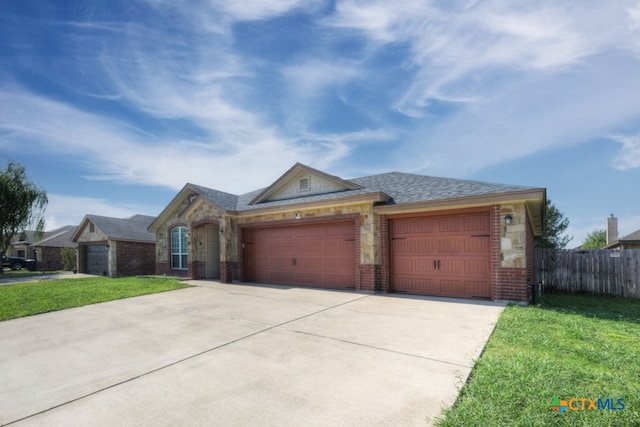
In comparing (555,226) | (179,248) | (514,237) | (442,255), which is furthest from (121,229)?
(555,226)

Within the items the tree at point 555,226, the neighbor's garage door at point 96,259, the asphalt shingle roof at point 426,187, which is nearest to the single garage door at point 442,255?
the asphalt shingle roof at point 426,187

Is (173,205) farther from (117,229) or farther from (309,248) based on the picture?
(309,248)

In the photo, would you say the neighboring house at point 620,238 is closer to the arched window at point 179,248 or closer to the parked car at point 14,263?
the arched window at point 179,248

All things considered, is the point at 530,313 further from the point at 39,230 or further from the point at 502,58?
the point at 39,230

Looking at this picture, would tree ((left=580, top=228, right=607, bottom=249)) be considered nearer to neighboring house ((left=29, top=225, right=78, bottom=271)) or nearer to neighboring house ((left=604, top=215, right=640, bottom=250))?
neighboring house ((left=604, top=215, right=640, bottom=250))

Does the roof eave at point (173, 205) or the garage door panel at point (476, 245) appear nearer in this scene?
the garage door panel at point (476, 245)

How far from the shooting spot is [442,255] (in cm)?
905

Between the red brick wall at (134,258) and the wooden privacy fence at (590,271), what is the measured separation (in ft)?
74.4

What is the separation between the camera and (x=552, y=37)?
6789mm

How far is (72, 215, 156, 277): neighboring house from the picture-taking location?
1973 centimetres

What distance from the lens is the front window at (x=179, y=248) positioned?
17109 millimetres

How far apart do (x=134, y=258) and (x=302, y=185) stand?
48.4 feet

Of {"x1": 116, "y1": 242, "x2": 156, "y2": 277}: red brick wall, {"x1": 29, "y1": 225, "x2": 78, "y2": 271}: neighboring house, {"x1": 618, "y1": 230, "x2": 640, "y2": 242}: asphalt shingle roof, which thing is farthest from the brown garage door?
{"x1": 29, "y1": 225, "x2": 78, "y2": 271}: neighboring house

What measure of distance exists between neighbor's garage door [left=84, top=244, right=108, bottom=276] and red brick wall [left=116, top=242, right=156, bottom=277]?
4.72 feet
